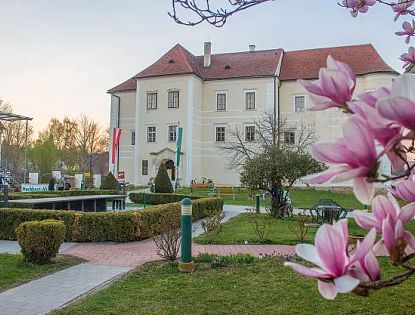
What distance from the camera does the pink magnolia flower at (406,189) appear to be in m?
1.22

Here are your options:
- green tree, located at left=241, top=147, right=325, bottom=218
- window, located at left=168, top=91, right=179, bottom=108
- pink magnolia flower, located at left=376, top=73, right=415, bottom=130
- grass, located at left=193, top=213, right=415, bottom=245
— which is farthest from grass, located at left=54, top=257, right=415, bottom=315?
window, located at left=168, top=91, right=179, bottom=108

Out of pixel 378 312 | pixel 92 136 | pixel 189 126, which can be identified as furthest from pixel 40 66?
pixel 92 136

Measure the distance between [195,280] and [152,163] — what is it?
107 feet

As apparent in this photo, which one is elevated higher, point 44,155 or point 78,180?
point 44,155

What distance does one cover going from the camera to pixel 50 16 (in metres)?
11.8

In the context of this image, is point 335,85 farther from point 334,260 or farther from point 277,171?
point 277,171

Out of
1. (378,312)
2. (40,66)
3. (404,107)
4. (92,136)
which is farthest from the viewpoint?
(92,136)

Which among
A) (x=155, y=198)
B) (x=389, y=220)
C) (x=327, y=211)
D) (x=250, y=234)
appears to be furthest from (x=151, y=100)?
(x=389, y=220)

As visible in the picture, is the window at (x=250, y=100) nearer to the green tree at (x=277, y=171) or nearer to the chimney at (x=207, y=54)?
the chimney at (x=207, y=54)

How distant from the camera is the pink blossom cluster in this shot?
3.11 feet

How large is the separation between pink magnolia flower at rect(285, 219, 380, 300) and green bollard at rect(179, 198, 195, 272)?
6.05 m

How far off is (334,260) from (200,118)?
3920 centimetres

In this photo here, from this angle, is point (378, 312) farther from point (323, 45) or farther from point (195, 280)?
point (323, 45)

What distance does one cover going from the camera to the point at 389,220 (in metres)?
1.12
